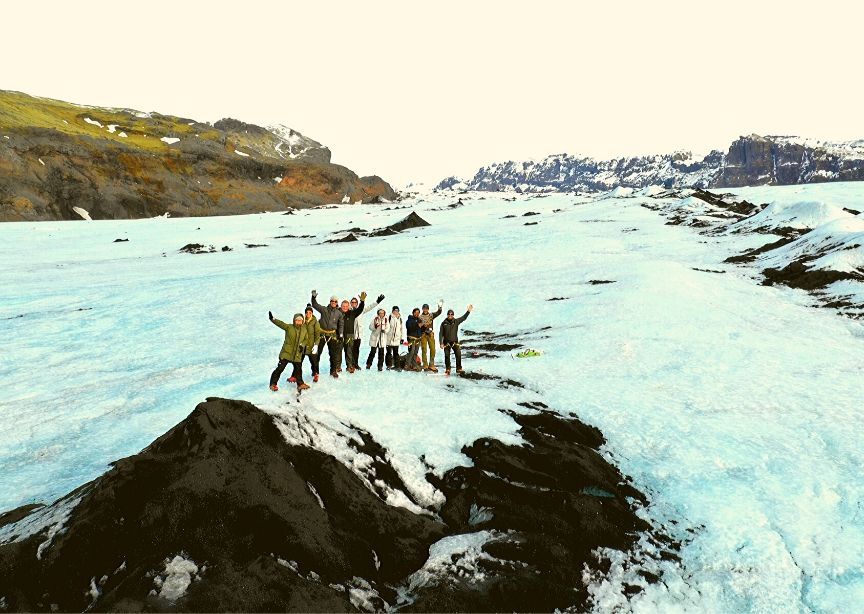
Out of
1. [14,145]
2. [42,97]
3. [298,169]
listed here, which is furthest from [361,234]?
[42,97]

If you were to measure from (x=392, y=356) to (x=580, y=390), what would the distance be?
516 cm

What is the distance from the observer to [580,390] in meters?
12.8

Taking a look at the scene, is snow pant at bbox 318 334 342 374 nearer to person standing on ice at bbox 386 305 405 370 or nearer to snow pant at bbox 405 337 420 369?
person standing on ice at bbox 386 305 405 370

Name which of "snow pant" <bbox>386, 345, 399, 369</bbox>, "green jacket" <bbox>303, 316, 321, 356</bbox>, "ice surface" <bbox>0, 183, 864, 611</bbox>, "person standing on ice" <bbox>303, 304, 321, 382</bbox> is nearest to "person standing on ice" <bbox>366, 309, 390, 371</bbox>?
"snow pant" <bbox>386, 345, 399, 369</bbox>

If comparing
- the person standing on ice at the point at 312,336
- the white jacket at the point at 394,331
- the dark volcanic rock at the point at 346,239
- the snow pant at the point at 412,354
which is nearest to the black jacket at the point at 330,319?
the person standing on ice at the point at 312,336

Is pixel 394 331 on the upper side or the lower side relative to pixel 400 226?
upper

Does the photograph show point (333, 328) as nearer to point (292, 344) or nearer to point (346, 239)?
point (292, 344)

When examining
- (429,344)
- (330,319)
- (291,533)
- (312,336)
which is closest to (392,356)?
(429,344)

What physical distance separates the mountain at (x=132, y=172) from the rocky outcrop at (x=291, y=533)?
86.9 metres

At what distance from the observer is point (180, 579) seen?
547cm

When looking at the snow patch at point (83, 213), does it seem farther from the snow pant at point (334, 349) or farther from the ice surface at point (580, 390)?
the snow pant at point (334, 349)

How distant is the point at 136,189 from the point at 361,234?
2214 inches

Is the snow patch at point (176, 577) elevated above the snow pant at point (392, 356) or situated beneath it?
elevated above

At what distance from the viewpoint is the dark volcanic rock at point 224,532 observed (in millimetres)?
5594
